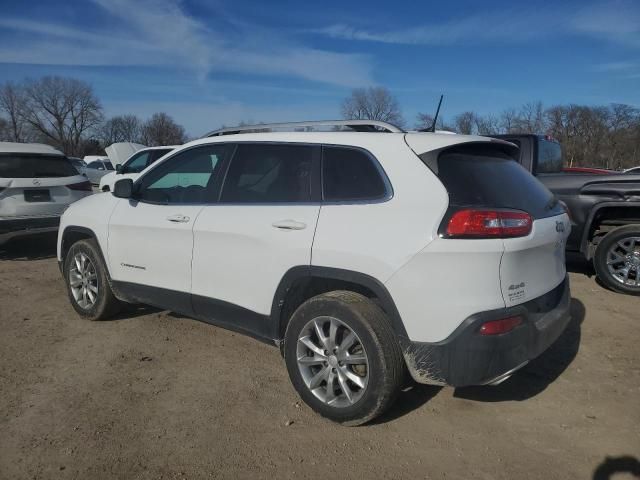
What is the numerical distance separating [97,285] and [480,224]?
3569 millimetres

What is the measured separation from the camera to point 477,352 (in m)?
2.65

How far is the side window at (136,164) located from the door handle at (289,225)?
394 inches

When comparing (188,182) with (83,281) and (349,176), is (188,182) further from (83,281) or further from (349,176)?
(349,176)

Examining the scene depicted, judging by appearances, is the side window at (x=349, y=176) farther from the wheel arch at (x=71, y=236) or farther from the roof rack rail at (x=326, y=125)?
the wheel arch at (x=71, y=236)

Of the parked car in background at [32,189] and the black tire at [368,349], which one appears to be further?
the parked car in background at [32,189]

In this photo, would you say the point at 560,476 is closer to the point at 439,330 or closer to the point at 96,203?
the point at 439,330

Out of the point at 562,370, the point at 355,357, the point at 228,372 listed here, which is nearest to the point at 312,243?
the point at 355,357

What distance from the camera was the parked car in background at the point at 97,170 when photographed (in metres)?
28.9

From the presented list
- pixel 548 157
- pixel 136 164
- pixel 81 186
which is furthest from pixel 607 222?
pixel 136 164

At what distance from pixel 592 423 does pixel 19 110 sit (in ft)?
318

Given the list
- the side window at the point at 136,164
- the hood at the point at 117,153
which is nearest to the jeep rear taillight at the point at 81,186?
the side window at the point at 136,164

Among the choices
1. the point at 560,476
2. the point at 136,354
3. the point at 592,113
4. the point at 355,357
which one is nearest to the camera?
the point at 560,476

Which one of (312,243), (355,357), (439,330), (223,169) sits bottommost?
(355,357)

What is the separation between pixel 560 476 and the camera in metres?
2.63
